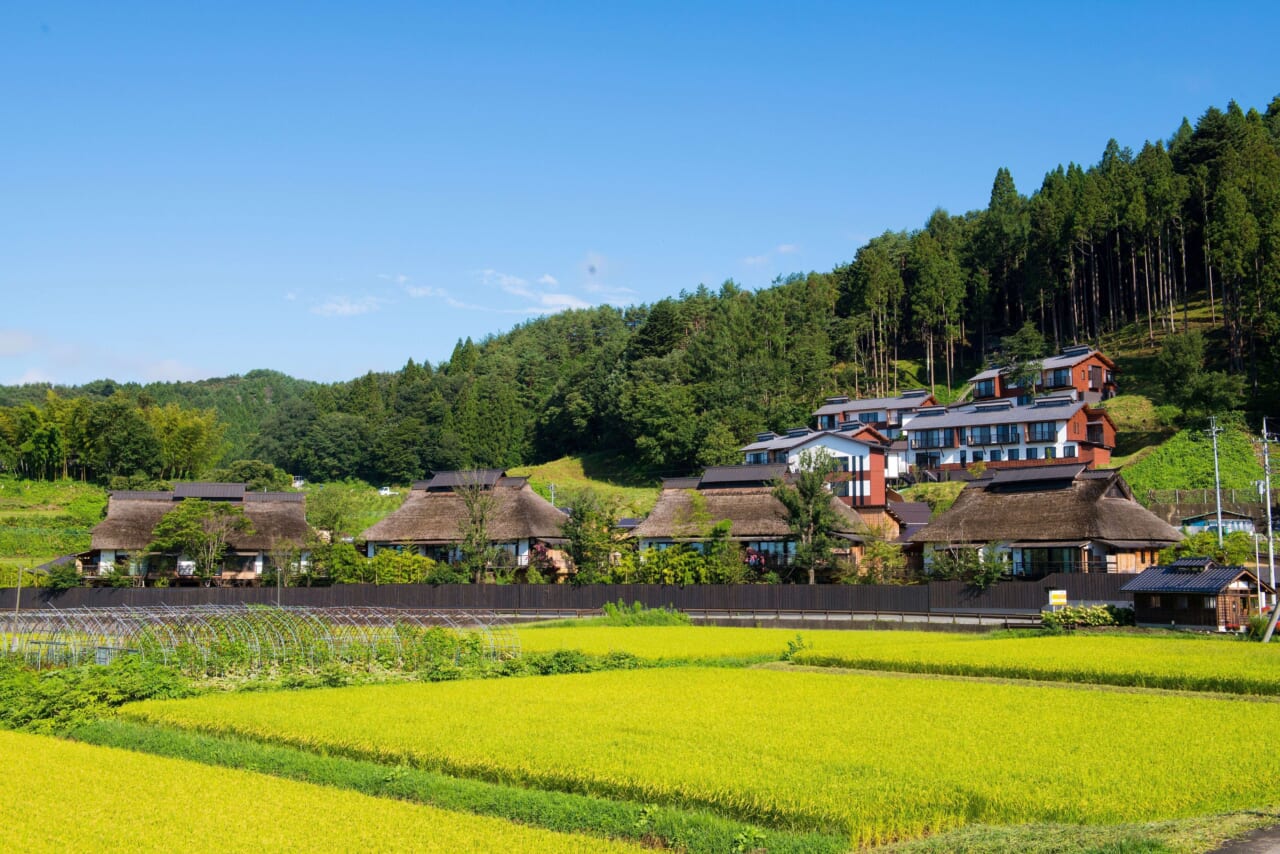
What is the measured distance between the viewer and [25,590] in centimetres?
5562

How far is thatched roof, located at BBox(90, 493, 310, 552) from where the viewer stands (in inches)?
2426

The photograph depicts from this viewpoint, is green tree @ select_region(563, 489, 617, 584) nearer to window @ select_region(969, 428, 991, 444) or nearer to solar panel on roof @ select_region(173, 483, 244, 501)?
solar panel on roof @ select_region(173, 483, 244, 501)

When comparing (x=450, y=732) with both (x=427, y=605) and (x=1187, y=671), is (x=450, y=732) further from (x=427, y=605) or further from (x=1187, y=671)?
(x=427, y=605)

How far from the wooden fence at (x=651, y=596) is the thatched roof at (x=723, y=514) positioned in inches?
286

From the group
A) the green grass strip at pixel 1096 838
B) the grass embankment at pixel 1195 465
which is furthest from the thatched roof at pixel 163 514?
the green grass strip at pixel 1096 838

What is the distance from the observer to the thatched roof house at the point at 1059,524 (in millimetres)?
47344

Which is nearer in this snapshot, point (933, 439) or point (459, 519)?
point (459, 519)

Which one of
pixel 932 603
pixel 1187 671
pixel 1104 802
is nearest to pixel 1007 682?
pixel 1187 671

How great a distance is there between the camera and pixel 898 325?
102m

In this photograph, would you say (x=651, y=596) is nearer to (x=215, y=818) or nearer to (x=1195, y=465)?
(x=1195, y=465)

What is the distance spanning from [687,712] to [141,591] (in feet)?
136

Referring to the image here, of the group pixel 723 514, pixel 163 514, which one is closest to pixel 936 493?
pixel 723 514

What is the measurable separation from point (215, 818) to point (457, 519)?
51.6 meters

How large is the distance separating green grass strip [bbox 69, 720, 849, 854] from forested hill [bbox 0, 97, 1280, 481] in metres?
63.7
